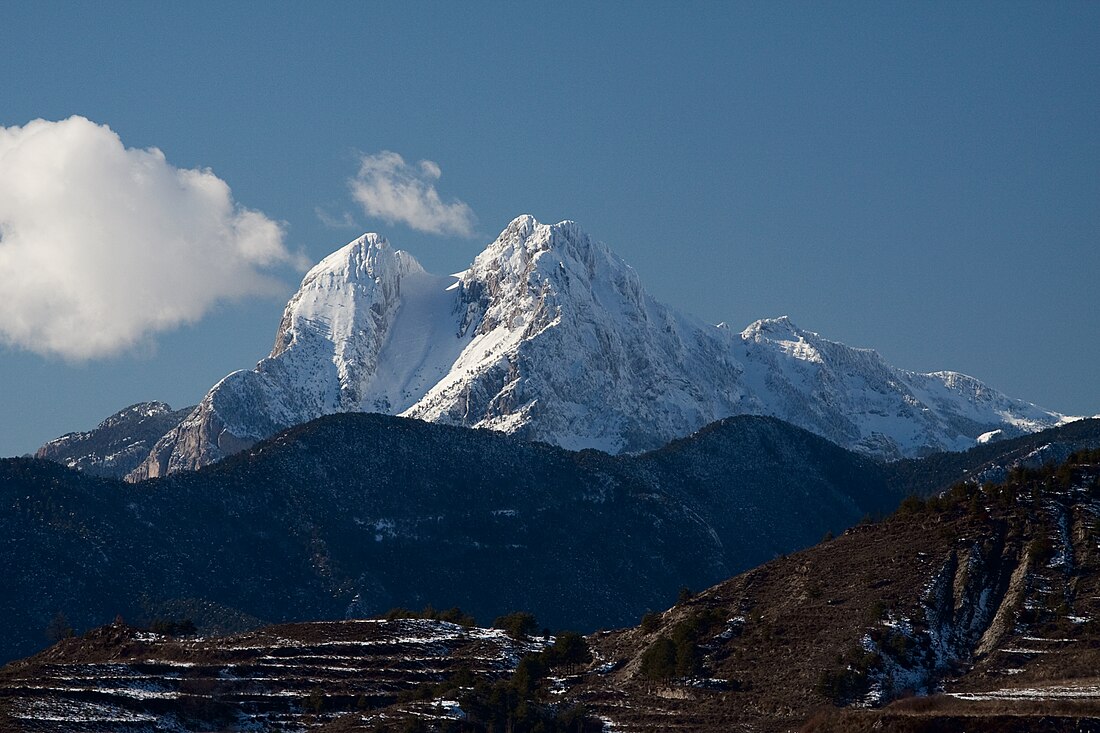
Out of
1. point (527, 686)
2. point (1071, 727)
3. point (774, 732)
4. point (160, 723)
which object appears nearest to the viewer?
point (1071, 727)

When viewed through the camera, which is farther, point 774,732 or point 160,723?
point 160,723

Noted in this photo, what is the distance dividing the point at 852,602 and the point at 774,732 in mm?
38926

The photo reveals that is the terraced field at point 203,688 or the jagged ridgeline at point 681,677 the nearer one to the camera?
the jagged ridgeline at point 681,677

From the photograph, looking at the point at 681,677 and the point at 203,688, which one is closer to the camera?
the point at 203,688

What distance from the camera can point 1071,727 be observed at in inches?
5472

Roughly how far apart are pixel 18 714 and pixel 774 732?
67.7 meters

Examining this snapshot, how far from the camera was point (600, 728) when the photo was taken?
172125 mm

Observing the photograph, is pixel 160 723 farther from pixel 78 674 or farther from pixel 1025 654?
pixel 1025 654

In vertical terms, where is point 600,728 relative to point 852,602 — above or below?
below

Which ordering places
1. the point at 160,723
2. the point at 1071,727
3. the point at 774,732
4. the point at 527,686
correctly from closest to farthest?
1. the point at 1071,727
2. the point at 774,732
3. the point at 160,723
4. the point at 527,686

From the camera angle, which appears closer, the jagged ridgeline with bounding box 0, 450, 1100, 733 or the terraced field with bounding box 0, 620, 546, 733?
the jagged ridgeline with bounding box 0, 450, 1100, 733

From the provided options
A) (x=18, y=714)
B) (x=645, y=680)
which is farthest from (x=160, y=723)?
(x=645, y=680)

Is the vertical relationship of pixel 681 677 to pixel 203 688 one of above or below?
below

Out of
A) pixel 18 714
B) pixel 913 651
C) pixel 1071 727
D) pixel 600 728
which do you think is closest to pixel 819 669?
pixel 913 651
